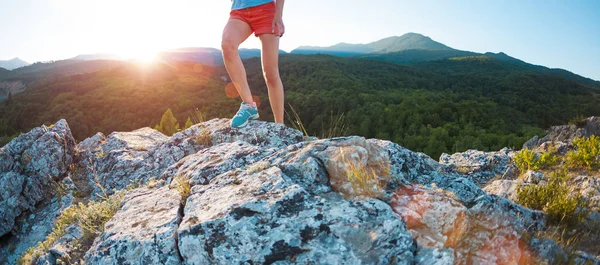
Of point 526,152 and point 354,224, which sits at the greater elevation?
point 354,224

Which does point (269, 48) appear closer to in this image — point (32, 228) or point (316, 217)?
point (316, 217)

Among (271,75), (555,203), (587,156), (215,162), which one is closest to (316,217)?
(215,162)

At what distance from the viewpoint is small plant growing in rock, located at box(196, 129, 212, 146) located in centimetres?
480

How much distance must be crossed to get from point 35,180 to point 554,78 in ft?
440

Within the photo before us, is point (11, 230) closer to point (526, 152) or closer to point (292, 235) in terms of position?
point (292, 235)

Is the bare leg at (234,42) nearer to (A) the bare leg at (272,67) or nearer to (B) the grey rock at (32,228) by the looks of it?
(A) the bare leg at (272,67)

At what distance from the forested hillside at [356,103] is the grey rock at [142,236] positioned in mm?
24690

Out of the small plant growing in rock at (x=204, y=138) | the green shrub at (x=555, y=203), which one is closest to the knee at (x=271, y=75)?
the small plant growing in rock at (x=204, y=138)

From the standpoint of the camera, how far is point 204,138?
484 cm

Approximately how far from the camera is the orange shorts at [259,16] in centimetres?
380

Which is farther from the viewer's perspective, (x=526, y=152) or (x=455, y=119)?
(x=455, y=119)

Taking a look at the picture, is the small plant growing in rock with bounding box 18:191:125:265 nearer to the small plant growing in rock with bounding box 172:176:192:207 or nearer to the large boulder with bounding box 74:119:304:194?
the small plant growing in rock with bounding box 172:176:192:207

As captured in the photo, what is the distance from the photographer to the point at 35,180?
4.95m

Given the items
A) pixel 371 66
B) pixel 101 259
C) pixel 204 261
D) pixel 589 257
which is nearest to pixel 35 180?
pixel 101 259
